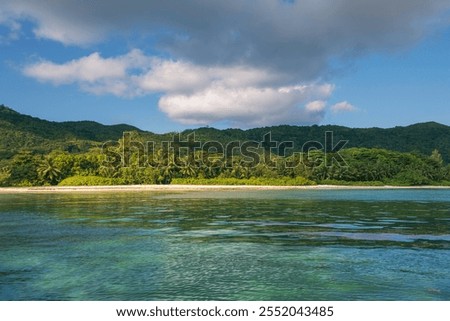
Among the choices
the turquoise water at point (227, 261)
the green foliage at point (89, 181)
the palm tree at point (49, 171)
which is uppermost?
the palm tree at point (49, 171)

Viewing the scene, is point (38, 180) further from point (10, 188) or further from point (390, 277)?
point (390, 277)

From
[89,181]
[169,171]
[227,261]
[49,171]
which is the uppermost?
[49,171]

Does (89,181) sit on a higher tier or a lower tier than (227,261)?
higher

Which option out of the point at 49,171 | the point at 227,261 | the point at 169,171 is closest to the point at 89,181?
the point at 49,171

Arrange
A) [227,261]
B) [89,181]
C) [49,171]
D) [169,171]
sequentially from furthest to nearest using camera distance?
[169,171] < [49,171] < [89,181] < [227,261]

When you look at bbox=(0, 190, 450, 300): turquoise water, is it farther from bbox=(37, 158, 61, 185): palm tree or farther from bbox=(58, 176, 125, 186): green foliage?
bbox=(37, 158, 61, 185): palm tree

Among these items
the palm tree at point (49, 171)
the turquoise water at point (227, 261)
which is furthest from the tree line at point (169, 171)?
the turquoise water at point (227, 261)

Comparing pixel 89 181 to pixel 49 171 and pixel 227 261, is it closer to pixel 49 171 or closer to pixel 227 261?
pixel 49 171

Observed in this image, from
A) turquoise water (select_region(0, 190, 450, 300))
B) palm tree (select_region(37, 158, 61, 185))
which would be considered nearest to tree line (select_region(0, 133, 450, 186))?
palm tree (select_region(37, 158, 61, 185))

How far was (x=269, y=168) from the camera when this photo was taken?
149m

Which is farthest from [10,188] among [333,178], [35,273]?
[35,273]

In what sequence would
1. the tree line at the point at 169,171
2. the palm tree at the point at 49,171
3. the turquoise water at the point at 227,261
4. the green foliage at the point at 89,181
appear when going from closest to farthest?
the turquoise water at the point at 227,261, the green foliage at the point at 89,181, the palm tree at the point at 49,171, the tree line at the point at 169,171

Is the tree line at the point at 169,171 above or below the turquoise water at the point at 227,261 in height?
above

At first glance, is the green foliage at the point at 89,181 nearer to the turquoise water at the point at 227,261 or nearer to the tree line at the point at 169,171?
the tree line at the point at 169,171
